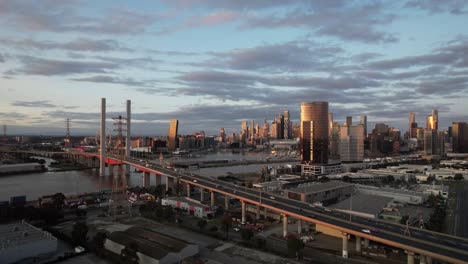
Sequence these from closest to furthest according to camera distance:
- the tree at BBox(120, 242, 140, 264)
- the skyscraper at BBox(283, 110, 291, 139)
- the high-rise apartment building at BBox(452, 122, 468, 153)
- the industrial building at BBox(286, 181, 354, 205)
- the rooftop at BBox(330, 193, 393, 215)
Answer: the tree at BBox(120, 242, 140, 264)
the rooftop at BBox(330, 193, 393, 215)
the industrial building at BBox(286, 181, 354, 205)
the high-rise apartment building at BBox(452, 122, 468, 153)
the skyscraper at BBox(283, 110, 291, 139)

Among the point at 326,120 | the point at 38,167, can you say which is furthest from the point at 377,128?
the point at 38,167

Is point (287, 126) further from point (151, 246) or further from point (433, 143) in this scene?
point (151, 246)

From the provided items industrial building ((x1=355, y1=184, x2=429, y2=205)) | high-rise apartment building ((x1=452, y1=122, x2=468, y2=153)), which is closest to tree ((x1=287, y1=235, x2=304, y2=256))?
industrial building ((x1=355, y1=184, x2=429, y2=205))

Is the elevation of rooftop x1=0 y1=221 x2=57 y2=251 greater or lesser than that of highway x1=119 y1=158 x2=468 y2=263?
lesser

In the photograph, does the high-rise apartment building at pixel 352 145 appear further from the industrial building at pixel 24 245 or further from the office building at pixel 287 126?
the office building at pixel 287 126

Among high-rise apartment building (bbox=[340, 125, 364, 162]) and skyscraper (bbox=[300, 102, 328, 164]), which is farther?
high-rise apartment building (bbox=[340, 125, 364, 162])

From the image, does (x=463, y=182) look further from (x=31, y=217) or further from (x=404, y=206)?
(x=31, y=217)

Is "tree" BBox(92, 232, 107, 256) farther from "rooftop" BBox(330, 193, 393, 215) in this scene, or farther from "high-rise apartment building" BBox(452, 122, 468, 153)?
"high-rise apartment building" BBox(452, 122, 468, 153)
